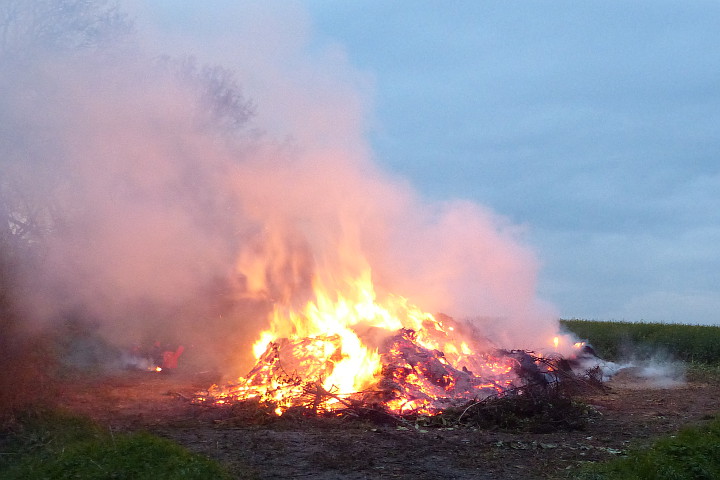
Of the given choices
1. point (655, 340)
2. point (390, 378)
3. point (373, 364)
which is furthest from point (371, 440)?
point (655, 340)

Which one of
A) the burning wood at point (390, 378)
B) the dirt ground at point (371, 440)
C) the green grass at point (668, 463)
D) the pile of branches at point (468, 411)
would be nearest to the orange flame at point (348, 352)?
the burning wood at point (390, 378)

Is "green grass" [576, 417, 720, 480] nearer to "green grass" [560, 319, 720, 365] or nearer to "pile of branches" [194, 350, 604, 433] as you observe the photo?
"pile of branches" [194, 350, 604, 433]

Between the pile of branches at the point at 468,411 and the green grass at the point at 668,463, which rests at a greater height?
the pile of branches at the point at 468,411

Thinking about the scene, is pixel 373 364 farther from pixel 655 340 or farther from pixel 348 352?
pixel 655 340

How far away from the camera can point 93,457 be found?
7.38 metres

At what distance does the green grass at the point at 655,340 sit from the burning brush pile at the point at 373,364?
7260 millimetres

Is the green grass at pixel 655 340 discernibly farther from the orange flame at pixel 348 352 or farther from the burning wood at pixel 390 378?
the orange flame at pixel 348 352

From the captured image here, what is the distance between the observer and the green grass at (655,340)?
66.4 feet

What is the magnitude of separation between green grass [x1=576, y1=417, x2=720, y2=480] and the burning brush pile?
10.3 feet

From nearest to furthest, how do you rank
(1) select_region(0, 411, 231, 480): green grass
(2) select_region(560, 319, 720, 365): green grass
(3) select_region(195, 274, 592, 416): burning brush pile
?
(1) select_region(0, 411, 231, 480): green grass → (3) select_region(195, 274, 592, 416): burning brush pile → (2) select_region(560, 319, 720, 365): green grass

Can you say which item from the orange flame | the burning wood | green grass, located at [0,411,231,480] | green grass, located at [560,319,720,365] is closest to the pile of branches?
the burning wood

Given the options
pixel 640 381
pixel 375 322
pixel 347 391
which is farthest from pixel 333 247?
pixel 640 381

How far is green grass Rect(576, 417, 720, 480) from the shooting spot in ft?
24.5

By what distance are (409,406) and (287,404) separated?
1.94m
